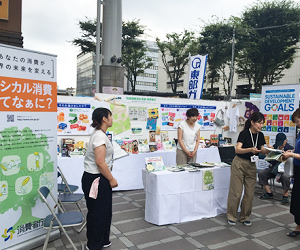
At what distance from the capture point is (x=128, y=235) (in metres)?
3.22

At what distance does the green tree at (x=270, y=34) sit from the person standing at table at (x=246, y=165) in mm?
17491

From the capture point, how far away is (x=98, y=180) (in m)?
2.63

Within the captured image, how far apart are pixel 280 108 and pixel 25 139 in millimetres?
5004

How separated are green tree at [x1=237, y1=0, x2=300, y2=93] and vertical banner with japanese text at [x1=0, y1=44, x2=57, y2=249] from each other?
1887 centimetres

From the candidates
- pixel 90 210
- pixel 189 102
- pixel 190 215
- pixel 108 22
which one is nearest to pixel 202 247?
pixel 190 215

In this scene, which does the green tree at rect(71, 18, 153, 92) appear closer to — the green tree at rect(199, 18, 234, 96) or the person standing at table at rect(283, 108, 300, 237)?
the green tree at rect(199, 18, 234, 96)

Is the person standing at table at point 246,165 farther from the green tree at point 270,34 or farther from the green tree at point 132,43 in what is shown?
the green tree at point 132,43

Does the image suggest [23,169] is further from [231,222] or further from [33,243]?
[231,222]

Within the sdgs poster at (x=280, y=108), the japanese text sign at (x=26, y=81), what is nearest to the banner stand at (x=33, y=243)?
the japanese text sign at (x=26, y=81)

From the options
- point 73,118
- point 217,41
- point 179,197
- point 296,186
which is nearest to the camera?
point 296,186

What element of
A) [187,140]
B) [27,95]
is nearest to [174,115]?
[187,140]

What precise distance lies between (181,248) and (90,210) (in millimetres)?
1079

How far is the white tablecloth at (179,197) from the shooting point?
135 inches

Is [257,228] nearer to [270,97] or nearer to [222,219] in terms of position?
[222,219]
